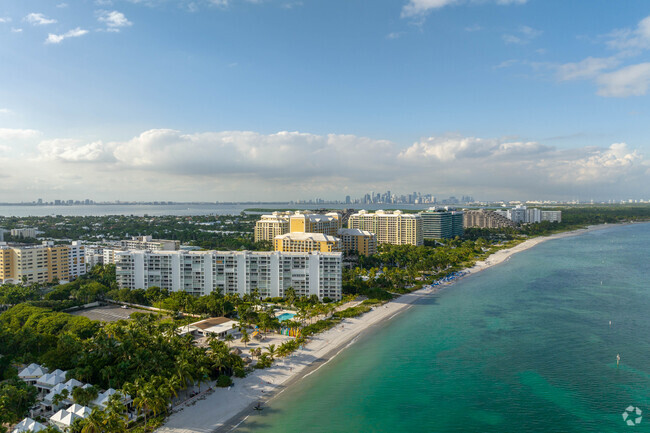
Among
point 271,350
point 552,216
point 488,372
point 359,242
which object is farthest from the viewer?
point 552,216

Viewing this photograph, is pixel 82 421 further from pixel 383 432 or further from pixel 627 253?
pixel 627 253

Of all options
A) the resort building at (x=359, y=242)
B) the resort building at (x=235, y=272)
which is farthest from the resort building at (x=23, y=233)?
the resort building at (x=359, y=242)

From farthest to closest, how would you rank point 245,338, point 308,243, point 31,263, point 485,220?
point 485,220 < point 308,243 < point 31,263 < point 245,338

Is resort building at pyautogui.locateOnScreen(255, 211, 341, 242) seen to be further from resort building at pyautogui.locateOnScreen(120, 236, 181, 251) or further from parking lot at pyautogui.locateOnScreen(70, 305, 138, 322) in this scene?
parking lot at pyautogui.locateOnScreen(70, 305, 138, 322)

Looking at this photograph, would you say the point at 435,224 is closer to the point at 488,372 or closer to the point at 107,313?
the point at 488,372

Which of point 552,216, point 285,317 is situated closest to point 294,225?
point 285,317

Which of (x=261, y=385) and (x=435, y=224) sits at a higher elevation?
(x=435, y=224)
